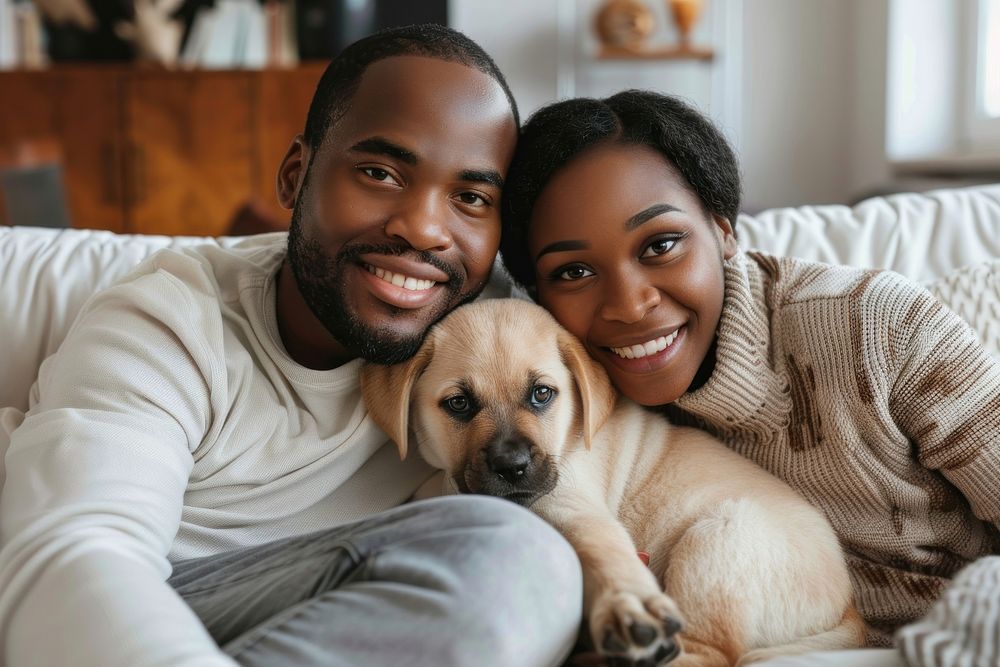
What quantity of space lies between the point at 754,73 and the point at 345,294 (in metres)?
4.58

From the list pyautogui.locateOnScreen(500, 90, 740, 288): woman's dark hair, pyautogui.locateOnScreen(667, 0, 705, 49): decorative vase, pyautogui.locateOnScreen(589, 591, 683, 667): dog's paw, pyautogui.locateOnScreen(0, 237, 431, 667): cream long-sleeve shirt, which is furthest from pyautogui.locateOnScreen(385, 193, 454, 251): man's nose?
pyautogui.locateOnScreen(667, 0, 705, 49): decorative vase

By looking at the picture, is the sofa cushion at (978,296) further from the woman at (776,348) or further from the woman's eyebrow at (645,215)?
the woman's eyebrow at (645,215)

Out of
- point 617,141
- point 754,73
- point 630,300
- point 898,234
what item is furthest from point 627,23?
point 630,300

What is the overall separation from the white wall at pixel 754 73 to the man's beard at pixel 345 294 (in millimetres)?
4145

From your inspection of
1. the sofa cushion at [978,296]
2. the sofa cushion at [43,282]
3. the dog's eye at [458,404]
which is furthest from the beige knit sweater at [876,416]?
the sofa cushion at [43,282]

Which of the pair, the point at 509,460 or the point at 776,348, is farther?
the point at 776,348

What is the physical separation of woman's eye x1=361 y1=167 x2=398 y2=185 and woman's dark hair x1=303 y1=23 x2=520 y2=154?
0.49 ft

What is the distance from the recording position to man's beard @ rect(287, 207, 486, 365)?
173 cm

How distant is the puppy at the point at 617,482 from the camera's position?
5.17 ft

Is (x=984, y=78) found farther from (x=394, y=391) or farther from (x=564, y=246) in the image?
(x=394, y=391)

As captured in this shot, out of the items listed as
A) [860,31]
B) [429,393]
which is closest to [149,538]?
[429,393]

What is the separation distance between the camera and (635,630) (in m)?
1.30

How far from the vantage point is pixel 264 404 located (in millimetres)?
1741

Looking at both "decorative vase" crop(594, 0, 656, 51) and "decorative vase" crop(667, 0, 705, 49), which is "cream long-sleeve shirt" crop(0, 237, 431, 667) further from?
"decorative vase" crop(667, 0, 705, 49)
